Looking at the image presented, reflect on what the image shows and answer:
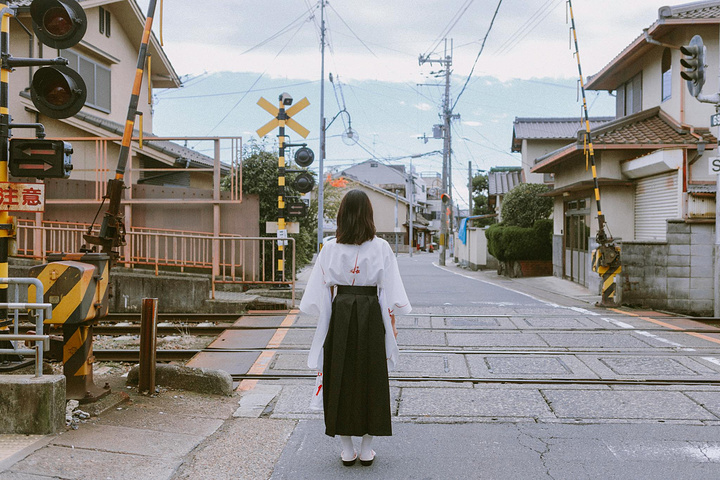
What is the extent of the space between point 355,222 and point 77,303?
245 cm

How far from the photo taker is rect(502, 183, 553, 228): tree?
87.1ft

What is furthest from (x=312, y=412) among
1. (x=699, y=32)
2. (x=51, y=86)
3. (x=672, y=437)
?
(x=699, y=32)

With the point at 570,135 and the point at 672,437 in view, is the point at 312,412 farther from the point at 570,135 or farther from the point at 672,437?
the point at 570,135

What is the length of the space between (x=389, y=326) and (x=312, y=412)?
1.65 metres

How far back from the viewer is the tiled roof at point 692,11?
15008 millimetres

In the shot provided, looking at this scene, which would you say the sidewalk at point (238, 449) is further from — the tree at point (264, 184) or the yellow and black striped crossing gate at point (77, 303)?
the tree at point (264, 184)

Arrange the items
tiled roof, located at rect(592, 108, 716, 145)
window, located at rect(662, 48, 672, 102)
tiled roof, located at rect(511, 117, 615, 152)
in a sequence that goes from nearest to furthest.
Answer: tiled roof, located at rect(592, 108, 716, 145)
window, located at rect(662, 48, 672, 102)
tiled roof, located at rect(511, 117, 615, 152)

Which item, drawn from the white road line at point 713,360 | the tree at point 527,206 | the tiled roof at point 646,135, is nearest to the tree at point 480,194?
the tree at point 527,206

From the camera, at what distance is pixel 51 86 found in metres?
5.57

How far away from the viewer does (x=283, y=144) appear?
1442cm

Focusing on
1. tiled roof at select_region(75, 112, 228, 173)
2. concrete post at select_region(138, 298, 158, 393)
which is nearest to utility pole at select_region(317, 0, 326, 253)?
tiled roof at select_region(75, 112, 228, 173)

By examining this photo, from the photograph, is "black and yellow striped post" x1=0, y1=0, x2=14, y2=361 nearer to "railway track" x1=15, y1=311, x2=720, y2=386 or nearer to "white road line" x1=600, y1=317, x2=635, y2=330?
"railway track" x1=15, y1=311, x2=720, y2=386

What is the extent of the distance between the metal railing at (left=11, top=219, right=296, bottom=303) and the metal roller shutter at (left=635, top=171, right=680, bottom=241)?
8.62 m

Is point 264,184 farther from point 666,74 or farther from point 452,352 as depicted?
point 666,74
